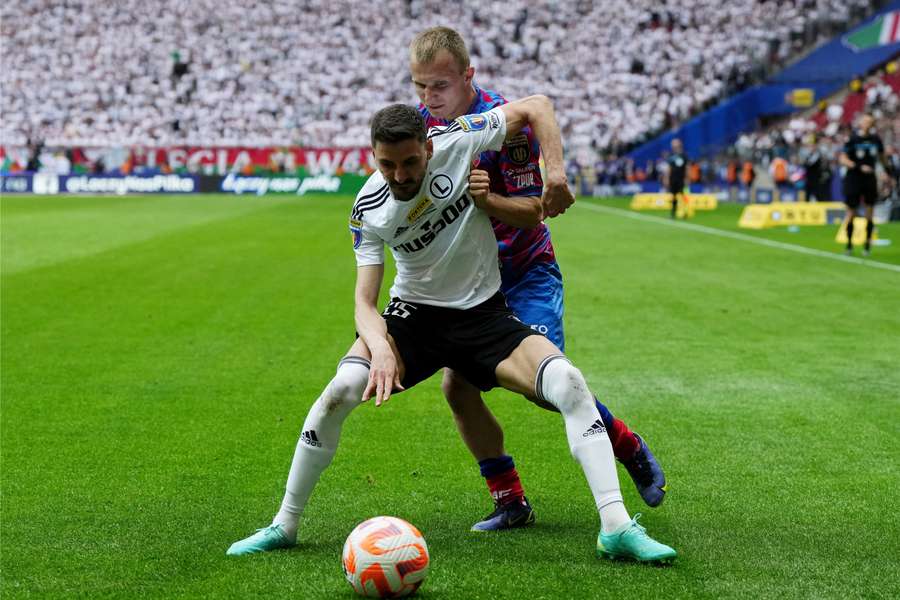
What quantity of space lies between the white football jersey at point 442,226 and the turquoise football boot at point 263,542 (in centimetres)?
118

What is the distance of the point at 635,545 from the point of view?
14.8 ft

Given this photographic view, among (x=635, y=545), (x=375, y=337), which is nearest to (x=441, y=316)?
(x=375, y=337)

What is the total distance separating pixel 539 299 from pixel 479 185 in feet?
2.78

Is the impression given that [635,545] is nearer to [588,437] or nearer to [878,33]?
[588,437]

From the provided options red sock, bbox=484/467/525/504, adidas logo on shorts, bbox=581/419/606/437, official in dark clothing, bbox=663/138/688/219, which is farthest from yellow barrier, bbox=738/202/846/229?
adidas logo on shorts, bbox=581/419/606/437

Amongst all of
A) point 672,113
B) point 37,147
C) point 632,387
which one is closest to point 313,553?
point 632,387

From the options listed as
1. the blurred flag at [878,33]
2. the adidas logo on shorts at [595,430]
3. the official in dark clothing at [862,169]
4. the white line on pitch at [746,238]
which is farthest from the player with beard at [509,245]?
the blurred flag at [878,33]

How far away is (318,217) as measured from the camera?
1251 inches

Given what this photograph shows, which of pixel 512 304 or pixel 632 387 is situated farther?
pixel 632 387

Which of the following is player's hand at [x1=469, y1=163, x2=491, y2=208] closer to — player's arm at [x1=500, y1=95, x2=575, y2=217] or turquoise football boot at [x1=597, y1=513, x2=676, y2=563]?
player's arm at [x1=500, y1=95, x2=575, y2=217]

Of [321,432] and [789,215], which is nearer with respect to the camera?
[321,432]

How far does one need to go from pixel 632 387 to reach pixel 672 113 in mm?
42994

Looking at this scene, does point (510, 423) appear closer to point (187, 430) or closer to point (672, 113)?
point (187, 430)

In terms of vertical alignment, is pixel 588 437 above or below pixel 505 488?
above
